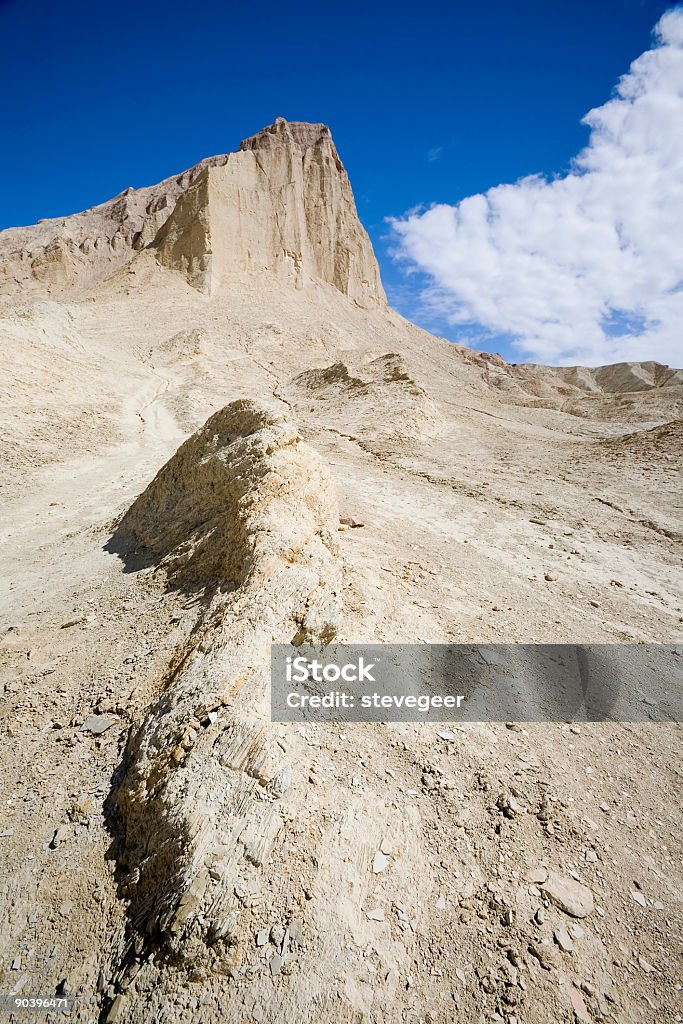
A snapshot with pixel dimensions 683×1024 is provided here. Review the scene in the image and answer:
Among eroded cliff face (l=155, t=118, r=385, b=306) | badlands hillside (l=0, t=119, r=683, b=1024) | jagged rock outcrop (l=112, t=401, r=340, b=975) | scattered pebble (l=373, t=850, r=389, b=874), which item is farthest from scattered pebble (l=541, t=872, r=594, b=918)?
eroded cliff face (l=155, t=118, r=385, b=306)

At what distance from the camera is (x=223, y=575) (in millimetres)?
4336

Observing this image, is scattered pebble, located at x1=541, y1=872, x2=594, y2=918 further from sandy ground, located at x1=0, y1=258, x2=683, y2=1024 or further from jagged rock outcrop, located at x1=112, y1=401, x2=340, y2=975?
jagged rock outcrop, located at x1=112, y1=401, x2=340, y2=975

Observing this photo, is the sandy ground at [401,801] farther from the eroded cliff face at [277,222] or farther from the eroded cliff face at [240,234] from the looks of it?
the eroded cliff face at [277,222]

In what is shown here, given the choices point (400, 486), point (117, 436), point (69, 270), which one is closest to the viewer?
point (400, 486)

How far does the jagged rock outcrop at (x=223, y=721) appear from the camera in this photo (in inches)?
90.7

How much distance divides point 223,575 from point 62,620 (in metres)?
1.73

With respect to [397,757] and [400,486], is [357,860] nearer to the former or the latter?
[397,757]

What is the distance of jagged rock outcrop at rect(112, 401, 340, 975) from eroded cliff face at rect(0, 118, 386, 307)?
3551 cm

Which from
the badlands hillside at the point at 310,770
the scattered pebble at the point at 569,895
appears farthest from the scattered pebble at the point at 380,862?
the scattered pebble at the point at 569,895

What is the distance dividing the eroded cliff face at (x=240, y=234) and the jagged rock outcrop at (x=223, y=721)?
35514mm

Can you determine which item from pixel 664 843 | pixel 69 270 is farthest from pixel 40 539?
pixel 69 270

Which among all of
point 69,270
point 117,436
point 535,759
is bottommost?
point 535,759

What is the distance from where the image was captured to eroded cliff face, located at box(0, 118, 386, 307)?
1464 inches

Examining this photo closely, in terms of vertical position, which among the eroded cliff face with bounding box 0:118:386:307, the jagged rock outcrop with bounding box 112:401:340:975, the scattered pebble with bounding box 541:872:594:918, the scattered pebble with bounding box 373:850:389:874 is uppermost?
the eroded cliff face with bounding box 0:118:386:307
